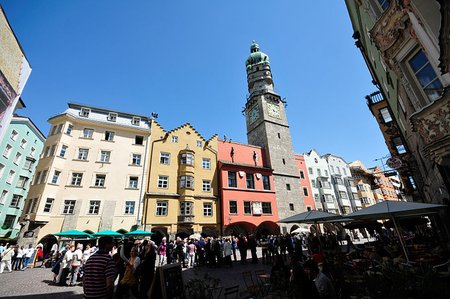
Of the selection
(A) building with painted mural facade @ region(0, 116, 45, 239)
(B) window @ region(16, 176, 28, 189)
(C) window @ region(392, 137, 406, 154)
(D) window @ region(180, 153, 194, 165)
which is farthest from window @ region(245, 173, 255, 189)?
(B) window @ region(16, 176, 28, 189)

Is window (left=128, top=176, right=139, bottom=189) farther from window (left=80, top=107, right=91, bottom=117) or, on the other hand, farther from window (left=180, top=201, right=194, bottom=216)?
window (left=80, top=107, right=91, bottom=117)

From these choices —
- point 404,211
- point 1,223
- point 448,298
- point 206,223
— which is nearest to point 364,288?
point 448,298

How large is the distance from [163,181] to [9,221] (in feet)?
88.9

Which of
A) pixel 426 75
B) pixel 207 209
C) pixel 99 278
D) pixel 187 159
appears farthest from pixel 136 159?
pixel 426 75

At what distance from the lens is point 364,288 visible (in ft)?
17.4

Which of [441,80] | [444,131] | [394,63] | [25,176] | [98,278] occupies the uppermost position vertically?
[25,176]

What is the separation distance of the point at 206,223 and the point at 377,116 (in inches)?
1014

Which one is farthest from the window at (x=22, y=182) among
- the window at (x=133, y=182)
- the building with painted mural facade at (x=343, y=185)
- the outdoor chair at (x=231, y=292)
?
the building with painted mural facade at (x=343, y=185)

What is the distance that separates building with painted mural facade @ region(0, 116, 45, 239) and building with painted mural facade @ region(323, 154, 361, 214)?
5808 cm

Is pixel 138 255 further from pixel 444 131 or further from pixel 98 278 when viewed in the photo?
pixel 444 131

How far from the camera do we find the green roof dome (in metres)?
46.7

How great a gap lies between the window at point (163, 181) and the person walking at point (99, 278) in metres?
23.0

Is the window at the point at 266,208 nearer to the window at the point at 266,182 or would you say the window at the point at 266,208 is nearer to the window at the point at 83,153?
the window at the point at 266,182

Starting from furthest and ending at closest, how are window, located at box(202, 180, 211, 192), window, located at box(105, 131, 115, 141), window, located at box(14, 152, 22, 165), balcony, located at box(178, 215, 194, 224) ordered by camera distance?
window, located at box(14, 152, 22, 165) < window, located at box(202, 180, 211, 192) < window, located at box(105, 131, 115, 141) < balcony, located at box(178, 215, 194, 224)
